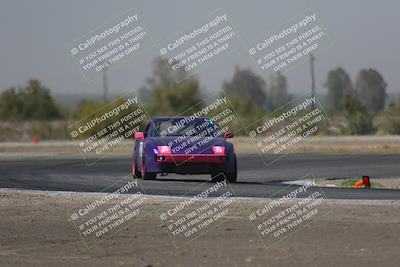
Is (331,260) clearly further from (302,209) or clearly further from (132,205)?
(132,205)

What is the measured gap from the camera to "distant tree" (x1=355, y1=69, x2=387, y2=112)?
12300 centimetres

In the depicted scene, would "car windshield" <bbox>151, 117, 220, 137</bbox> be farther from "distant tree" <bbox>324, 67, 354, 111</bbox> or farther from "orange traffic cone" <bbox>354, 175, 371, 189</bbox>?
"distant tree" <bbox>324, 67, 354, 111</bbox>

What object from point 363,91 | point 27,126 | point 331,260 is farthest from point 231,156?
point 363,91

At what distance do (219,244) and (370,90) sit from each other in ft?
384

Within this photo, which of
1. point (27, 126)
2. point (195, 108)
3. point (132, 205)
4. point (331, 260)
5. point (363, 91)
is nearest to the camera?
point (331, 260)

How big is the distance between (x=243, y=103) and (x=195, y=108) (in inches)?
681

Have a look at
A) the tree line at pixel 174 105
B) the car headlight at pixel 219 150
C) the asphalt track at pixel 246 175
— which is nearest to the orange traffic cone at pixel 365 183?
the asphalt track at pixel 246 175

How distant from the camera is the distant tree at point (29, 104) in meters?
79.6

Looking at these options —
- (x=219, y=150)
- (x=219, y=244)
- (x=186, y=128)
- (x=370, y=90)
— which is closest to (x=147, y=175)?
(x=186, y=128)

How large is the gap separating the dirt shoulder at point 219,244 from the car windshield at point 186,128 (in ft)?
20.6

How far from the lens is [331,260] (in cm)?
963

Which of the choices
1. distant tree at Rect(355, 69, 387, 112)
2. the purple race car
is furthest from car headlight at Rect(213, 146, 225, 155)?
distant tree at Rect(355, 69, 387, 112)

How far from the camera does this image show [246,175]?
76.3 feet

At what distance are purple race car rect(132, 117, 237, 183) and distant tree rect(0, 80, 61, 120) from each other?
60.4 meters
